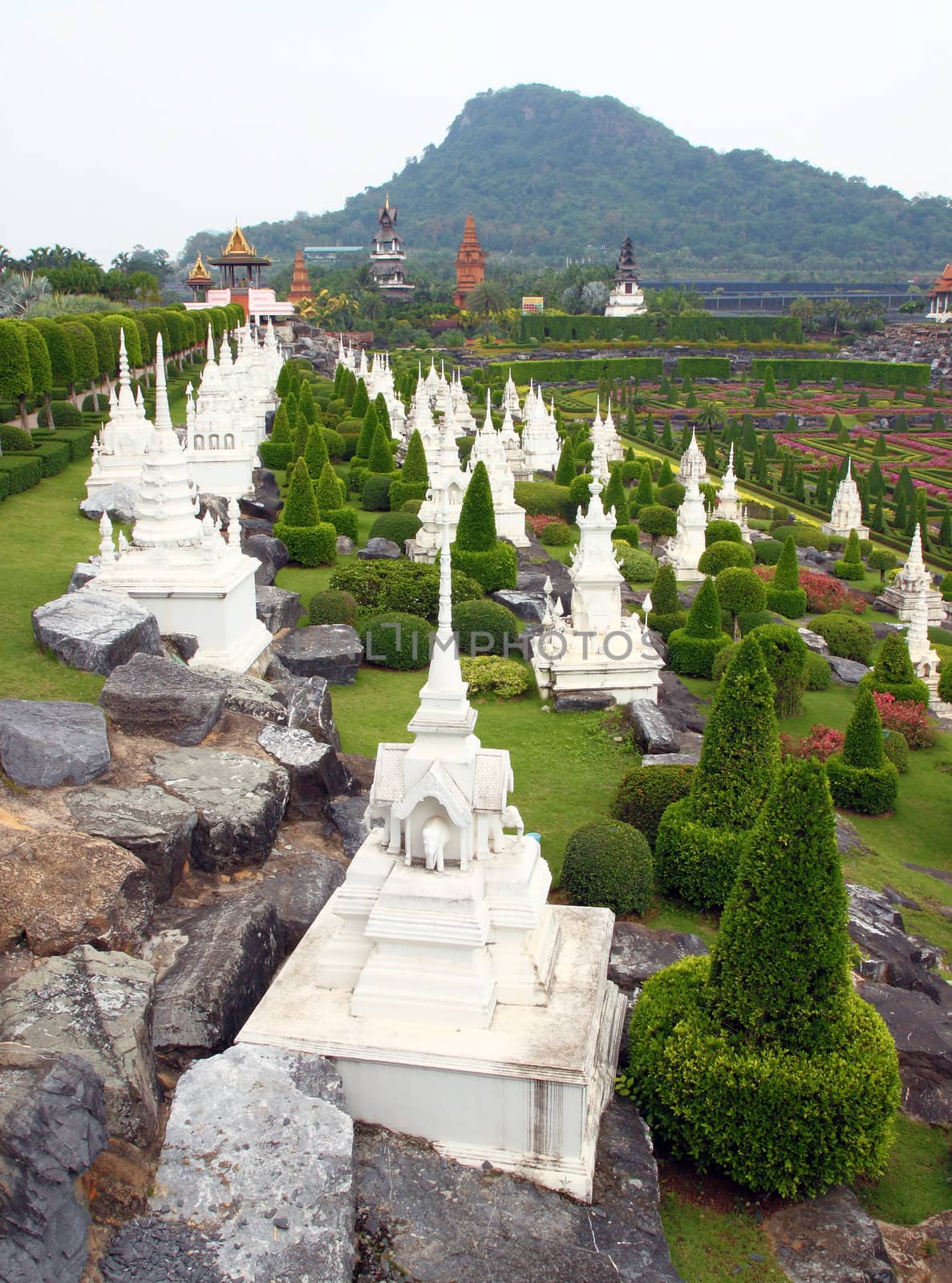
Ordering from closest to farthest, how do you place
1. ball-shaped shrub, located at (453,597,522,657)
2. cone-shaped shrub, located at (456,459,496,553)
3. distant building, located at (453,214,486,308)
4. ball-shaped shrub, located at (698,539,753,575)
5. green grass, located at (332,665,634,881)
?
green grass, located at (332,665,634,881)
ball-shaped shrub, located at (453,597,522,657)
cone-shaped shrub, located at (456,459,496,553)
ball-shaped shrub, located at (698,539,753,575)
distant building, located at (453,214,486,308)

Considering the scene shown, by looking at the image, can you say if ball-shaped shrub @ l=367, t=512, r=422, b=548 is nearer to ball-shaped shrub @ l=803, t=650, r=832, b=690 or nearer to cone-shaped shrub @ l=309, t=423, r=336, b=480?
cone-shaped shrub @ l=309, t=423, r=336, b=480

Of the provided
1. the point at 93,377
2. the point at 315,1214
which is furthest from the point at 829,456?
the point at 315,1214

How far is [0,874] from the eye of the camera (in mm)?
9586

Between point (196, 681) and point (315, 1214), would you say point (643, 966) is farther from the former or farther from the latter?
point (196, 681)

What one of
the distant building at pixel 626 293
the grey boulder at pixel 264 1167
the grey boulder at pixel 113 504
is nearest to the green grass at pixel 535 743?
the grey boulder at pixel 264 1167

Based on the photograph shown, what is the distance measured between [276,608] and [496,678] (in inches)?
172

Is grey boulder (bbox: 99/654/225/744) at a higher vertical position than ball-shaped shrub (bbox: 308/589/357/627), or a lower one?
higher

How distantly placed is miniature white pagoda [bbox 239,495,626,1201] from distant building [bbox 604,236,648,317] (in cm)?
10909

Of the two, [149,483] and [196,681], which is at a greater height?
[149,483]

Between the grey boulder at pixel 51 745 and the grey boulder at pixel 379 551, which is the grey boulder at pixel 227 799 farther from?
the grey boulder at pixel 379 551

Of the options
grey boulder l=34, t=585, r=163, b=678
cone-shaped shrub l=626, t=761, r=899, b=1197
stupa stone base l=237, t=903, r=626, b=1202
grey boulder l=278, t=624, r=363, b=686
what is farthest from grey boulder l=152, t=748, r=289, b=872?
grey boulder l=278, t=624, r=363, b=686

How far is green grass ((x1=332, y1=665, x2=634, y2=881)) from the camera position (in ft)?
54.0

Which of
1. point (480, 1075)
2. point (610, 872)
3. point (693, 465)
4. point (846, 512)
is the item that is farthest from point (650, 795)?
point (846, 512)

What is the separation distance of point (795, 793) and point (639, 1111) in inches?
119
